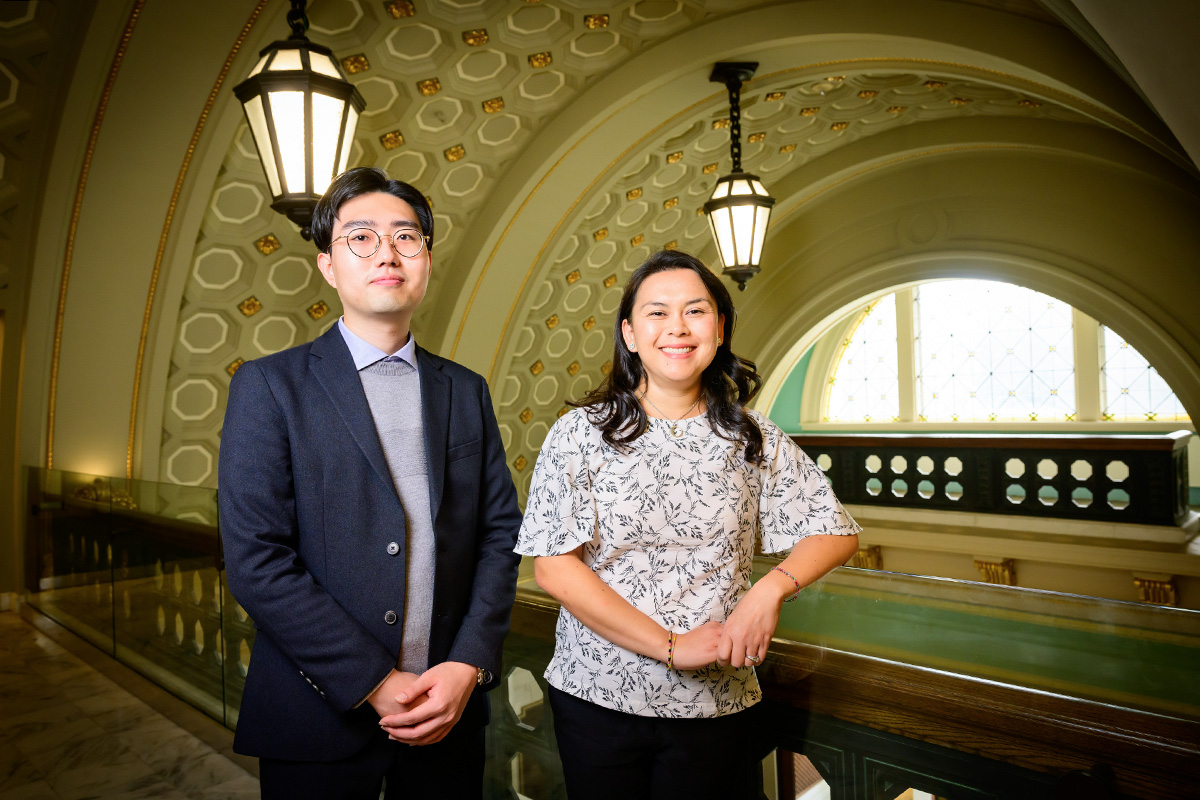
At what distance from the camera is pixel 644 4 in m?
4.70

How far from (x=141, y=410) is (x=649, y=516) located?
475 centimetres

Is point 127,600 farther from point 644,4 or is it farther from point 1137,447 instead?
point 1137,447

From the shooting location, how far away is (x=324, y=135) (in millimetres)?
2891

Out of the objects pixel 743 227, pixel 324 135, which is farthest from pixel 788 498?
pixel 743 227

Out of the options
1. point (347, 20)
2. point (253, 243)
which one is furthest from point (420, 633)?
point (253, 243)

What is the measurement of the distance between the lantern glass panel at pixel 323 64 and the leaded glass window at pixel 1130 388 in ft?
37.7

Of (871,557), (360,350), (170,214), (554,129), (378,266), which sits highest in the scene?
(554,129)

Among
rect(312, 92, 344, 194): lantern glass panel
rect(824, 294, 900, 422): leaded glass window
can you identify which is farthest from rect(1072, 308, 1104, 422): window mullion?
rect(312, 92, 344, 194): lantern glass panel

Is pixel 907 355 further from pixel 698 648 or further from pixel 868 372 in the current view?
pixel 698 648

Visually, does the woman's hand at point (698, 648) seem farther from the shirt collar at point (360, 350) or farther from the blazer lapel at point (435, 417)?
the shirt collar at point (360, 350)

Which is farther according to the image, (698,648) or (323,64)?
(323,64)

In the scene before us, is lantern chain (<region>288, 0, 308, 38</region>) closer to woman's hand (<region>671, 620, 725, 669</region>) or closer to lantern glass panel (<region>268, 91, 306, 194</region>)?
lantern glass panel (<region>268, 91, 306, 194</region>)

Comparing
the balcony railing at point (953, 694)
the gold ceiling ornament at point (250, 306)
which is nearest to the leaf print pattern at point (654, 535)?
the balcony railing at point (953, 694)

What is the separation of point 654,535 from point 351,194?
2.86ft
